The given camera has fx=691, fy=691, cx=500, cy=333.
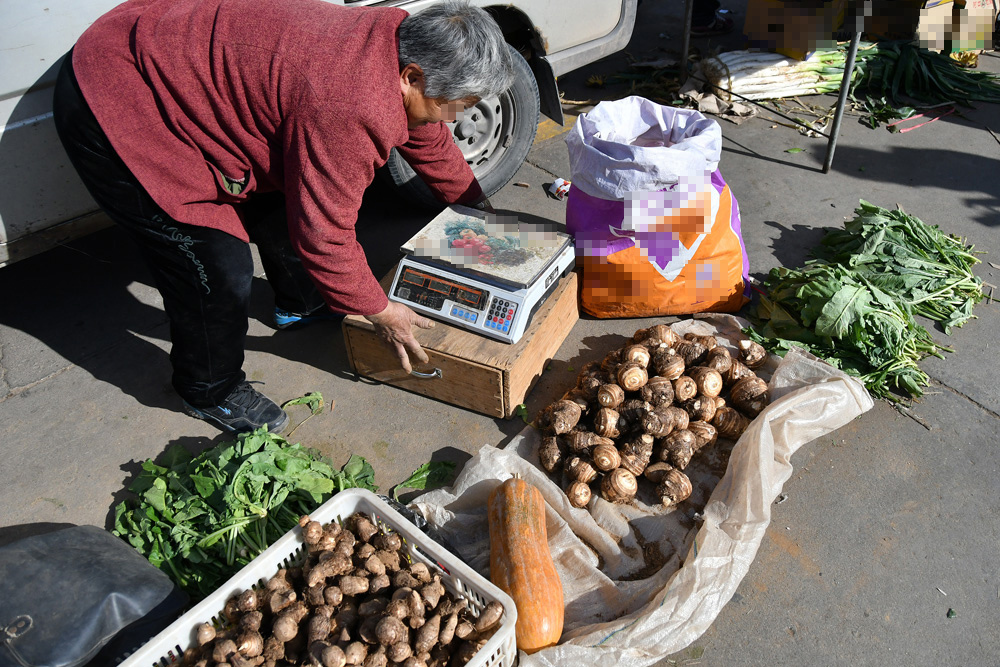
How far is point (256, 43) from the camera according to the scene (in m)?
2.19

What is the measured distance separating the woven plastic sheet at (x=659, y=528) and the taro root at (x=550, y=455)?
4cm

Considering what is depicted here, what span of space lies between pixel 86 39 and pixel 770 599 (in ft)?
10.0

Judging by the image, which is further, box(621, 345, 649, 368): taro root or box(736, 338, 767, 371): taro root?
box(736, 338, 767, 371): taro root

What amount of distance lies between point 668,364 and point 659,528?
71cm

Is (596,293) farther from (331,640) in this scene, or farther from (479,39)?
(331,640)

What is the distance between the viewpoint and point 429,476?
2.93 meters

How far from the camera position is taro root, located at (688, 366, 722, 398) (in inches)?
117

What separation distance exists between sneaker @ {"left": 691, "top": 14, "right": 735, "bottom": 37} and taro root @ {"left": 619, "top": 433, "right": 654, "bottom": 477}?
18.6ft

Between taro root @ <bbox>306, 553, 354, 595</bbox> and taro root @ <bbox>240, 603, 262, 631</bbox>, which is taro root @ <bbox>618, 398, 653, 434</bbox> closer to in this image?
taro root @ <bbox>306, 553, 354, 595</bbox>

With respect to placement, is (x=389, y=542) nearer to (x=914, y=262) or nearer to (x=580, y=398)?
(x=580, y=398)

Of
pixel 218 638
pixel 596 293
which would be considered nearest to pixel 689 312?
pixel 596 293

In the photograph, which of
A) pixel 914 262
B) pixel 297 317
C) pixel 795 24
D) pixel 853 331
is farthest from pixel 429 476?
pixel 795 24

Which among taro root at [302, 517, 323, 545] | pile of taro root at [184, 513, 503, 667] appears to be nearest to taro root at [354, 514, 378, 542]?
pile of taro root at [184, 513, 503, 667]

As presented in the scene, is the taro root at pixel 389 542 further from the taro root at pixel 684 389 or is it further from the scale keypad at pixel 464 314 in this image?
the taro root at pixel 684 389
